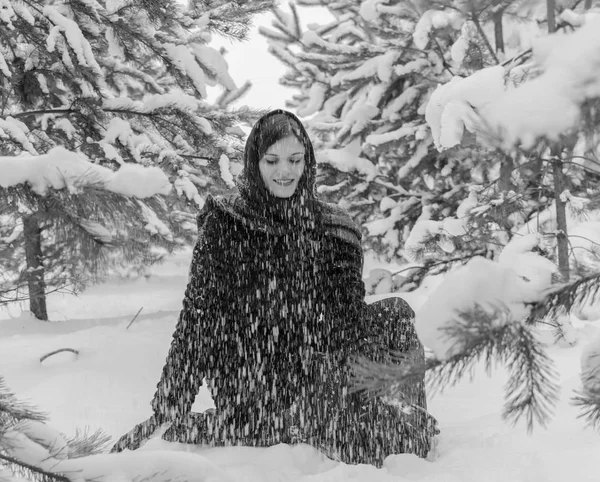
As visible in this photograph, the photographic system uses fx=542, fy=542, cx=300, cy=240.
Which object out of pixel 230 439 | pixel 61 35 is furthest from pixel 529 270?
pixel 61 35

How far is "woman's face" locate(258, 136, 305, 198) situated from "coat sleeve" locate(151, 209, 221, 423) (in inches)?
14.8

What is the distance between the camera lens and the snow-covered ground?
2.36 metres

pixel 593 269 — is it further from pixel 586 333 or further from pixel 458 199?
pixel 458 199

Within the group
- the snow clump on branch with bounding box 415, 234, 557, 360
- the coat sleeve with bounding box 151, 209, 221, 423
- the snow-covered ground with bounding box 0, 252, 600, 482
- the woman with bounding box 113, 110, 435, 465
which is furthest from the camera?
the woman with bounding box 113, 110, 435, 465

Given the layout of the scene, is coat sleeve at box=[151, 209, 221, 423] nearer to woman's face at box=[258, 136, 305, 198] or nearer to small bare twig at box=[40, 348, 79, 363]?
woman's face at box=[258, 136, 305, 198]

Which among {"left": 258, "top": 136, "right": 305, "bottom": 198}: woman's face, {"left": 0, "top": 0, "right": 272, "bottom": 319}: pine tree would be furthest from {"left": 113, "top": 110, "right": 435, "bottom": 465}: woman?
{"left": 0, "top": 0, "right": 272, "bottom": 319}: pine tree

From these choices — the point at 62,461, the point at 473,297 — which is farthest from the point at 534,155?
the point at 62,461

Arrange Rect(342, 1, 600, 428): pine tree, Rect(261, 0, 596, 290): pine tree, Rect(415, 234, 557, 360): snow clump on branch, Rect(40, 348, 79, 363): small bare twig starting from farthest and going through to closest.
→ Rect(261, 0, 596, 290): pine tree → Rect(40, 348, 79, 363): small bare twig → Rect(415, 234, 557, 360): snow clump on branch → Rect(342, 1, 600, 428): pine tree

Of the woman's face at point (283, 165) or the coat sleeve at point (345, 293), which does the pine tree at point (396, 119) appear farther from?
the woman's face at point (283, 165)

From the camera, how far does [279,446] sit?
8.86 ft

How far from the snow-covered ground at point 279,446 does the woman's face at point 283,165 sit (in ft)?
4.32

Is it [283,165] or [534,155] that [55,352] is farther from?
[534,155]

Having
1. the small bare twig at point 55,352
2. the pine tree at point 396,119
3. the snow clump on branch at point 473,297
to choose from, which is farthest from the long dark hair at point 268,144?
the small bare twig at point 55,352

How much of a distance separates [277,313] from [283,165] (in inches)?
31.5
